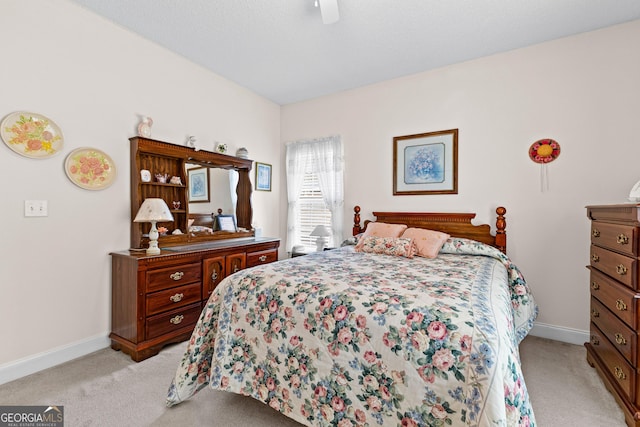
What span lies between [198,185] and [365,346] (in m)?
2.68

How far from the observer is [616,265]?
1.80 metres

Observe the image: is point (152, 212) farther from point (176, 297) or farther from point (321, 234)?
point (321, 234)

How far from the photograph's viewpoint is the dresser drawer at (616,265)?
63.6 inches

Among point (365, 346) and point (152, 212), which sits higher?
point (152, 212)

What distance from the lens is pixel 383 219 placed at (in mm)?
3551

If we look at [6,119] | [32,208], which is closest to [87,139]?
[6,119]

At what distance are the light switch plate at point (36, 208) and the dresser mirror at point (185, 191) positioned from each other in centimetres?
60

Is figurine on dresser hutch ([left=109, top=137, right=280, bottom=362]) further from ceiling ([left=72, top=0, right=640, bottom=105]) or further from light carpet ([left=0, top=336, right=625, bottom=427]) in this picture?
ceiling ([left=72, top=0, right=640, bottom=105])

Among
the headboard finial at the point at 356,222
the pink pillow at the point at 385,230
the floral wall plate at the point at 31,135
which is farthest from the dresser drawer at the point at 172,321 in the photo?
the headboard finial at the point at 356,222

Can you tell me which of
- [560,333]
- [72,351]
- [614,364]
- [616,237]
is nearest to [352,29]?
[616,237]

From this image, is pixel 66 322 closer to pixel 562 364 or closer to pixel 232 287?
pixel 232 287

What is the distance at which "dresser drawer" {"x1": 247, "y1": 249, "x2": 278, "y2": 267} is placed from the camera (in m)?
3.27

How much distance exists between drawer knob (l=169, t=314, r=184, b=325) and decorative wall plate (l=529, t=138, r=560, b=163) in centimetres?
360

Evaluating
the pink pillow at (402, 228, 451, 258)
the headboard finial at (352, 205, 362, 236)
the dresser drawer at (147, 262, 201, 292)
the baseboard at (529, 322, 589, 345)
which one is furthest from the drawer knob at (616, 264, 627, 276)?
the dresser drawer at (147, 262, 201, 292)
